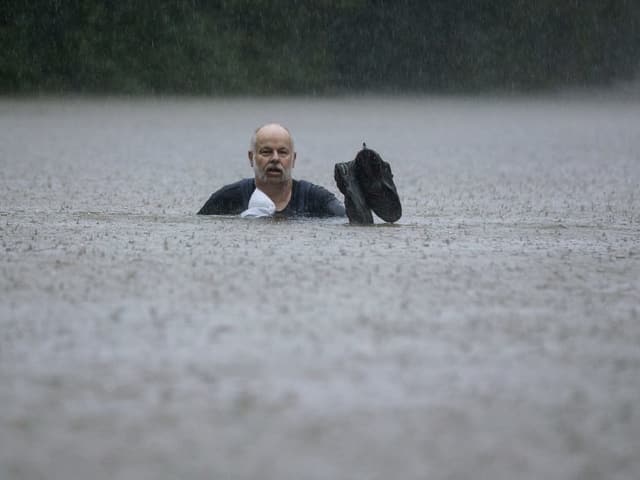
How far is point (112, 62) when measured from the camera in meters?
9.73

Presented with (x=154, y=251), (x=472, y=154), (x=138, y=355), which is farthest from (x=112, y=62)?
(x=138, y=355)

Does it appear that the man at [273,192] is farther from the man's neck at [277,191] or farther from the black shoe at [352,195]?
the black shoe at [352,195]

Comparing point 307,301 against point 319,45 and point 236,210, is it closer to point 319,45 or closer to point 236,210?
point 236,210

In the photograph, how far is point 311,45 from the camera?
1055cm

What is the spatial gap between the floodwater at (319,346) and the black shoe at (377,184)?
0.06 m


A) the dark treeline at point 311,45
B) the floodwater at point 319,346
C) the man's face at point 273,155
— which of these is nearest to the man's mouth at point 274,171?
the man's face at point 273,155

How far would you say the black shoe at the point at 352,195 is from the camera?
268 centimetres

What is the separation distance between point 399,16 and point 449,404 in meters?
10.2

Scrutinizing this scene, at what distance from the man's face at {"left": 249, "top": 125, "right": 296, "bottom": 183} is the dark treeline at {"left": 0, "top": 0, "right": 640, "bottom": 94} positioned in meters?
6.90

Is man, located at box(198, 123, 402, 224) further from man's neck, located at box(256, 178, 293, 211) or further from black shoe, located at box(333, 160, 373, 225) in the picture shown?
black shoe, located at box(333, 160, 373, 225)

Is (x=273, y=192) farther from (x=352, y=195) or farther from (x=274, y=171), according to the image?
(x=352, y=195)

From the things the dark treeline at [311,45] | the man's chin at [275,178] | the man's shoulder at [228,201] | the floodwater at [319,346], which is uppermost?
the dark treeline at [311,45]

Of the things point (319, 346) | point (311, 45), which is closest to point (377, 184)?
point (319, 346)

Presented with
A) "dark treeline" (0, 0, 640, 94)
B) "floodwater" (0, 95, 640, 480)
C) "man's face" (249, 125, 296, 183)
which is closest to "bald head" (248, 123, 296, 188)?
"man's face" (249, 125, 296, 183)
